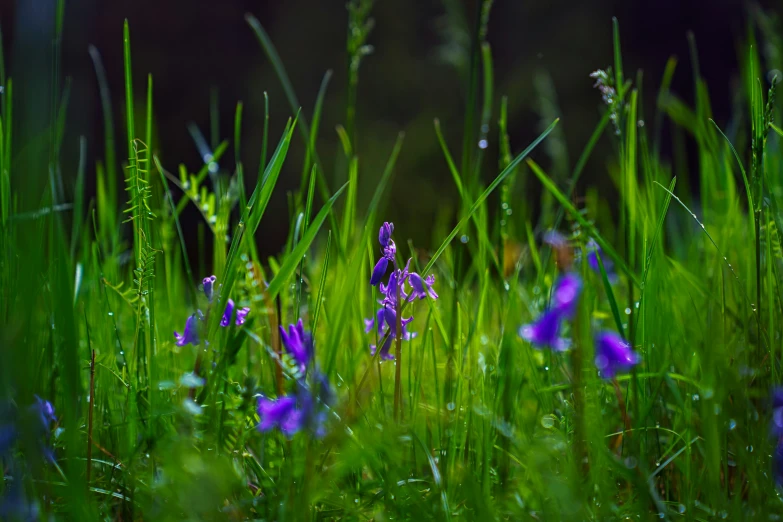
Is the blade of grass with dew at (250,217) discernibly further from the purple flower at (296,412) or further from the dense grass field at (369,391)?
the purple flower at (296,412)

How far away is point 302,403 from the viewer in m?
0.59

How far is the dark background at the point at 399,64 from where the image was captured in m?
Result: 5.01

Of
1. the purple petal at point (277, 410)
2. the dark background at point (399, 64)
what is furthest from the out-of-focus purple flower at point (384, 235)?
the dark background at point (399, 64)

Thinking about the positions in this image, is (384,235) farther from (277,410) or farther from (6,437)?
(6,437)

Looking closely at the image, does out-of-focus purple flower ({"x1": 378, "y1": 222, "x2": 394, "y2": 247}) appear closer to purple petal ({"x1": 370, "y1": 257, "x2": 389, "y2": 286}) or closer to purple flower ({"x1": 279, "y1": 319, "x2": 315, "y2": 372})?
purple petal ({"x1": 370, "y1": 257, "x2": 389, "y2": 286})

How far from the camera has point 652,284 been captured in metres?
0.87

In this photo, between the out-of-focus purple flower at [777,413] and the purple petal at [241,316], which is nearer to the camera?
the out-of-focus purple flower at [777,413]

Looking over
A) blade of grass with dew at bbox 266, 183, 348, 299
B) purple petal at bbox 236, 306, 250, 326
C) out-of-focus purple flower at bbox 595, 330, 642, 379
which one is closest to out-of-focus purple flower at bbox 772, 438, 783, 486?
out-of-focus purple flower at bbox 595, 330, 642, 379

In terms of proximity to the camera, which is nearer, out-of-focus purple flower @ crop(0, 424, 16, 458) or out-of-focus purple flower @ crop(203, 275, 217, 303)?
out-of-focus purple flower @ crop(0, 424, 16, 458)

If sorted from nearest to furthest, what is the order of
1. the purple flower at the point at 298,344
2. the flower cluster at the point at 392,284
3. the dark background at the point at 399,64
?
the purple flower at the point at 298,344
the flower cluster at the point at 392,284
the dark background at the point at 399,64

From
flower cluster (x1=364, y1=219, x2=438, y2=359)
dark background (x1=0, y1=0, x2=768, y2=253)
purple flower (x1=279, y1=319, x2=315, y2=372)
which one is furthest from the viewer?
dark background (x1=0, y1=0, x2=768, y2=253)

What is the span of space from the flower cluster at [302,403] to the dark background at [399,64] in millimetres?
4251

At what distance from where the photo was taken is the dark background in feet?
16.4

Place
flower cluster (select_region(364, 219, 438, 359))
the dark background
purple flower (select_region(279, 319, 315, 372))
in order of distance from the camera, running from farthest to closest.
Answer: the dark background
flower cluster (select_region(364, 219, 438, 359))
purple flower (select_region(279, 319, 315, 372))
